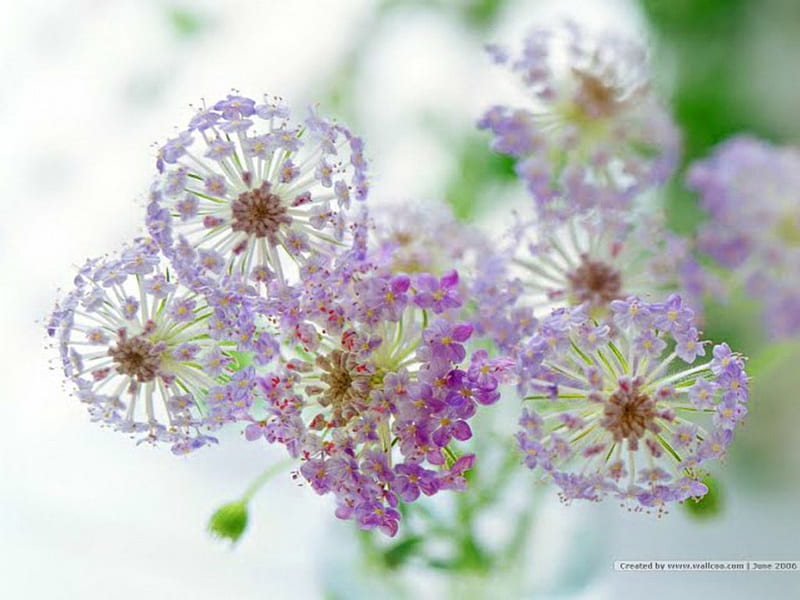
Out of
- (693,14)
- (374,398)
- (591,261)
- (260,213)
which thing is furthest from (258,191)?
(693,14)

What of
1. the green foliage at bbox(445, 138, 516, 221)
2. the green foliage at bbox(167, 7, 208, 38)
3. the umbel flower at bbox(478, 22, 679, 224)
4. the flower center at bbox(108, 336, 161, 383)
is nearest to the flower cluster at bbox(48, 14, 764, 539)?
the flower center at bbox(108, 336, 161, 383)

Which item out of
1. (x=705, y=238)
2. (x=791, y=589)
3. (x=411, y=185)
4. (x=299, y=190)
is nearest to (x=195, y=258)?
(x=299, y=190)

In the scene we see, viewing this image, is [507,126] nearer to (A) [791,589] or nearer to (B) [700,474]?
(B) [700,474]

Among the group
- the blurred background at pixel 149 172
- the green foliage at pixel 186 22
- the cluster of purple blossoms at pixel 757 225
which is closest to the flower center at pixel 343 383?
the cluster of purple blossoms at pixel 757 225

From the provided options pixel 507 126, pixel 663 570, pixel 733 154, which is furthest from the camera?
pixel 663 570

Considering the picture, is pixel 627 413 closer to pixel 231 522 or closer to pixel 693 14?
pixel 231 522

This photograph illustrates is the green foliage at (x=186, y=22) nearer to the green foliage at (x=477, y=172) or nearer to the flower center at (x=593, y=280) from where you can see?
the green foliage at (x=477, y=172)

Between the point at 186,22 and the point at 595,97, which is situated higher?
the point at 186,22
